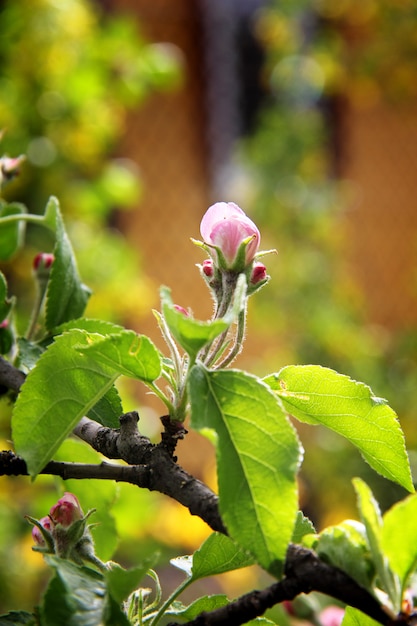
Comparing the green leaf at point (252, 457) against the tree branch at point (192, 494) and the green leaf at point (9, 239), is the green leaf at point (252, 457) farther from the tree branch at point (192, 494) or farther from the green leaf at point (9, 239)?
the green leaf at point (9, 239)

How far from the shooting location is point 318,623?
0.61m

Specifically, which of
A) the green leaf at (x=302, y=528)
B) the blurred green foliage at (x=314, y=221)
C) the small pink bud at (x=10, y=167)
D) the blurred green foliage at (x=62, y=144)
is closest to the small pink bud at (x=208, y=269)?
the green leaf at (x=302, y=528)

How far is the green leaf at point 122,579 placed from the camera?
0.98 feet

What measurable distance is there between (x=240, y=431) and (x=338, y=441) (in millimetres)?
2021

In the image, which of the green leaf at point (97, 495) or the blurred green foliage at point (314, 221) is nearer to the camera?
the green leaf at point (97, 495)

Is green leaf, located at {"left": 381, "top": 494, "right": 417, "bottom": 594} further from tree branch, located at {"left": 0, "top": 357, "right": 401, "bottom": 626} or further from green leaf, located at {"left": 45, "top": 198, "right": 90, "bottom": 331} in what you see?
green leaf, located at {"left": 45, "top": 198, "right": 90, "bottom": 331}

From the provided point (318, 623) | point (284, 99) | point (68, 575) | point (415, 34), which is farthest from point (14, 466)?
point (284, 99)

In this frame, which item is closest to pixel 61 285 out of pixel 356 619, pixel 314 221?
pixel 356 619

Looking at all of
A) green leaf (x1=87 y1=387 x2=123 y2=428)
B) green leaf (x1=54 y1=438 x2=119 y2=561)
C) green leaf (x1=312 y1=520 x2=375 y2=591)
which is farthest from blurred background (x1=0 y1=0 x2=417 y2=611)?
green leaf (x1=312 y1=520 x2=375 y2=591)

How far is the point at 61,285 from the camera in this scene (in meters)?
0.50

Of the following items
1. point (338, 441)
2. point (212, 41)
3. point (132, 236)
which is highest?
point (212, 41)

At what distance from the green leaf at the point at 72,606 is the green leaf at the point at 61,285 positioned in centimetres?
21

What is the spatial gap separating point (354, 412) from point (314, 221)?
2346mm

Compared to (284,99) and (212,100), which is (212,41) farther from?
(284,99)
